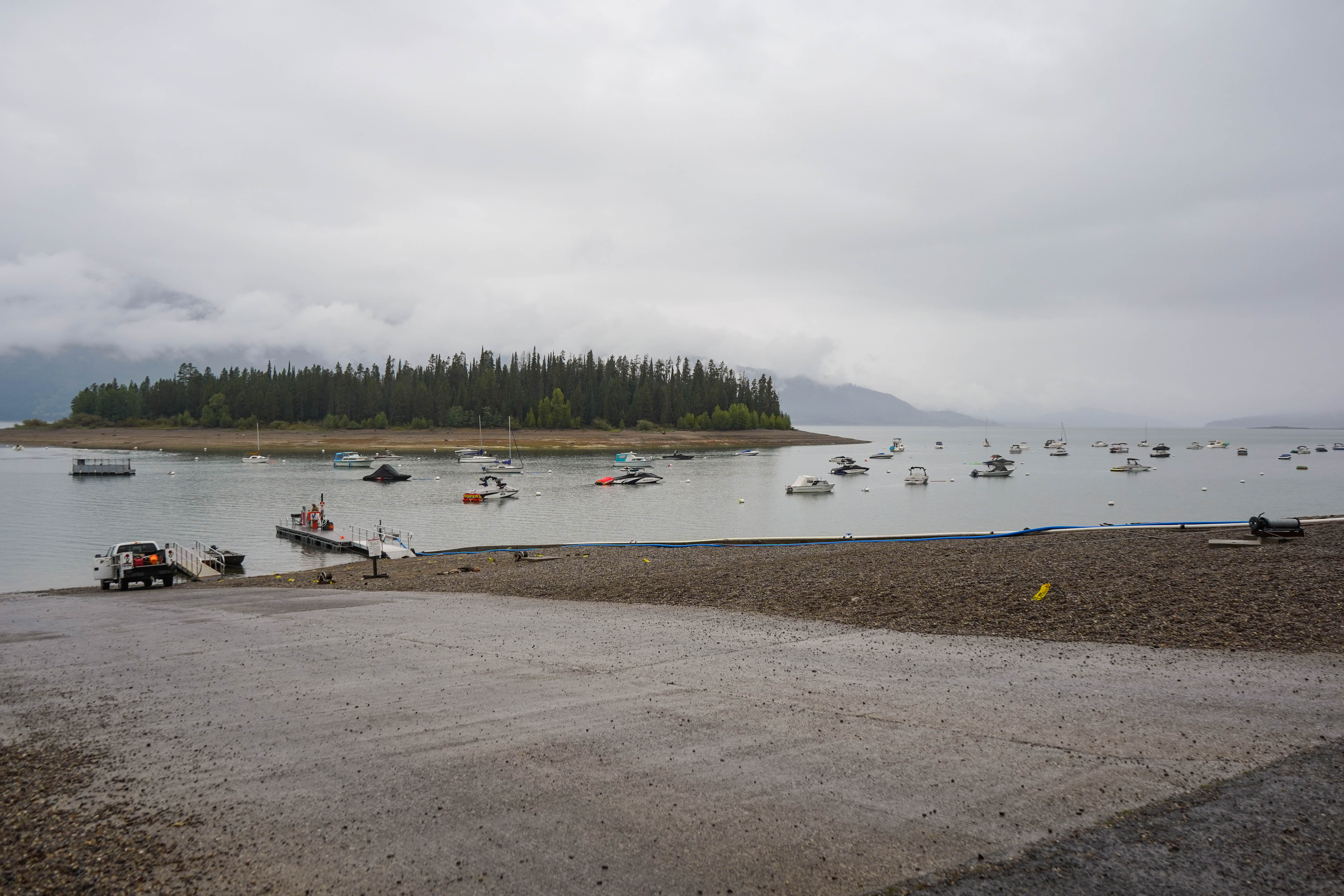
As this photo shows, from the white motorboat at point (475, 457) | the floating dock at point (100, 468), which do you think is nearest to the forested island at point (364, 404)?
the white motorboat at point (475, 457)

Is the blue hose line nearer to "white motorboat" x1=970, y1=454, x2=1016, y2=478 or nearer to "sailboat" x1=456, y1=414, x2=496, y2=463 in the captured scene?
"white motorboat" x1=970, y1=454, x2=1016, y2=478

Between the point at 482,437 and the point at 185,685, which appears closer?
the point at 185,685

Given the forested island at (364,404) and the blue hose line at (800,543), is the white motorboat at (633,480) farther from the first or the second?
the forested island at (364,404)

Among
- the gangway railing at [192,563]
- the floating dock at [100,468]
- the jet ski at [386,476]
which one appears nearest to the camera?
the gangway railing at [192,563]

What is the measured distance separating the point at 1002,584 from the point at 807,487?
59332 mm

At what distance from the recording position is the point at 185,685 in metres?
11.2

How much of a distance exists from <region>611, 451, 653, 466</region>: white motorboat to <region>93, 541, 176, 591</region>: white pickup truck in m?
82.0

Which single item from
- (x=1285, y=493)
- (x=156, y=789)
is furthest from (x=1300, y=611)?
(x=1285, y=493)

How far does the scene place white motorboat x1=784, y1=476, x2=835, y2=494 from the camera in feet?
245

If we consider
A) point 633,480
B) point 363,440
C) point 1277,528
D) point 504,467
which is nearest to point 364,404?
point 363,440

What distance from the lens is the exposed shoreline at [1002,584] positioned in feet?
42.1

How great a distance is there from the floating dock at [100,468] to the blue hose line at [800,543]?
266 ft

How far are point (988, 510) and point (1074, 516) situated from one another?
299 inches

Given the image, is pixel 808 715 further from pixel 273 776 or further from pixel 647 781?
pixel 273 776
